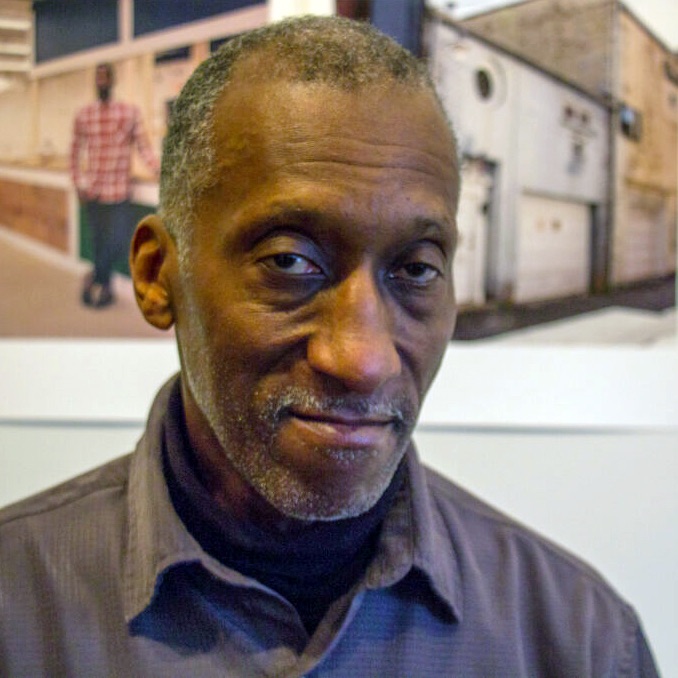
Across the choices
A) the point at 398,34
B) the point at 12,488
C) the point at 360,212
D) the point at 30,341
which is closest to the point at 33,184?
the point at 30,341

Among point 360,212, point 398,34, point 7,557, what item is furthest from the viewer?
point 398,34

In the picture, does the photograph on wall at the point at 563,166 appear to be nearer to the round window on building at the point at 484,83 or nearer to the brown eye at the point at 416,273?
the round window on building at the point at 484,83

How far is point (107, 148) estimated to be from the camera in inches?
47.8

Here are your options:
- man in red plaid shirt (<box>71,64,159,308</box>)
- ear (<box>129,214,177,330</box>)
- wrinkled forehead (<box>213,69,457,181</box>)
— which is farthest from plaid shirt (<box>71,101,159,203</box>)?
wrinkled forehead (<box>213,69,457,181</box>)

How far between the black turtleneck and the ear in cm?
16

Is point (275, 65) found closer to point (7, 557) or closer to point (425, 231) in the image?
point (425, 231)

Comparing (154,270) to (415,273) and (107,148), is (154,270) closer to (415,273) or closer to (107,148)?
(415,273)

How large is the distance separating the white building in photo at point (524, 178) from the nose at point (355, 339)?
2.10ft

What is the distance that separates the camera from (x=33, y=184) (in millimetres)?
1222

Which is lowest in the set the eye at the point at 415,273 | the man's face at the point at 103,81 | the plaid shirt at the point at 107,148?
the eye at the point at 415,273

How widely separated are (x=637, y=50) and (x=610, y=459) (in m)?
0.75

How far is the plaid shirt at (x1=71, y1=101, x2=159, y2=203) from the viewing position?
121 cm

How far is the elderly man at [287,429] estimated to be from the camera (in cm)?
62

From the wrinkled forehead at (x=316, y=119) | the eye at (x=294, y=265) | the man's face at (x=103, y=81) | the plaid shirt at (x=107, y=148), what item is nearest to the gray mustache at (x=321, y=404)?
the eye at (x=294, y=265)
